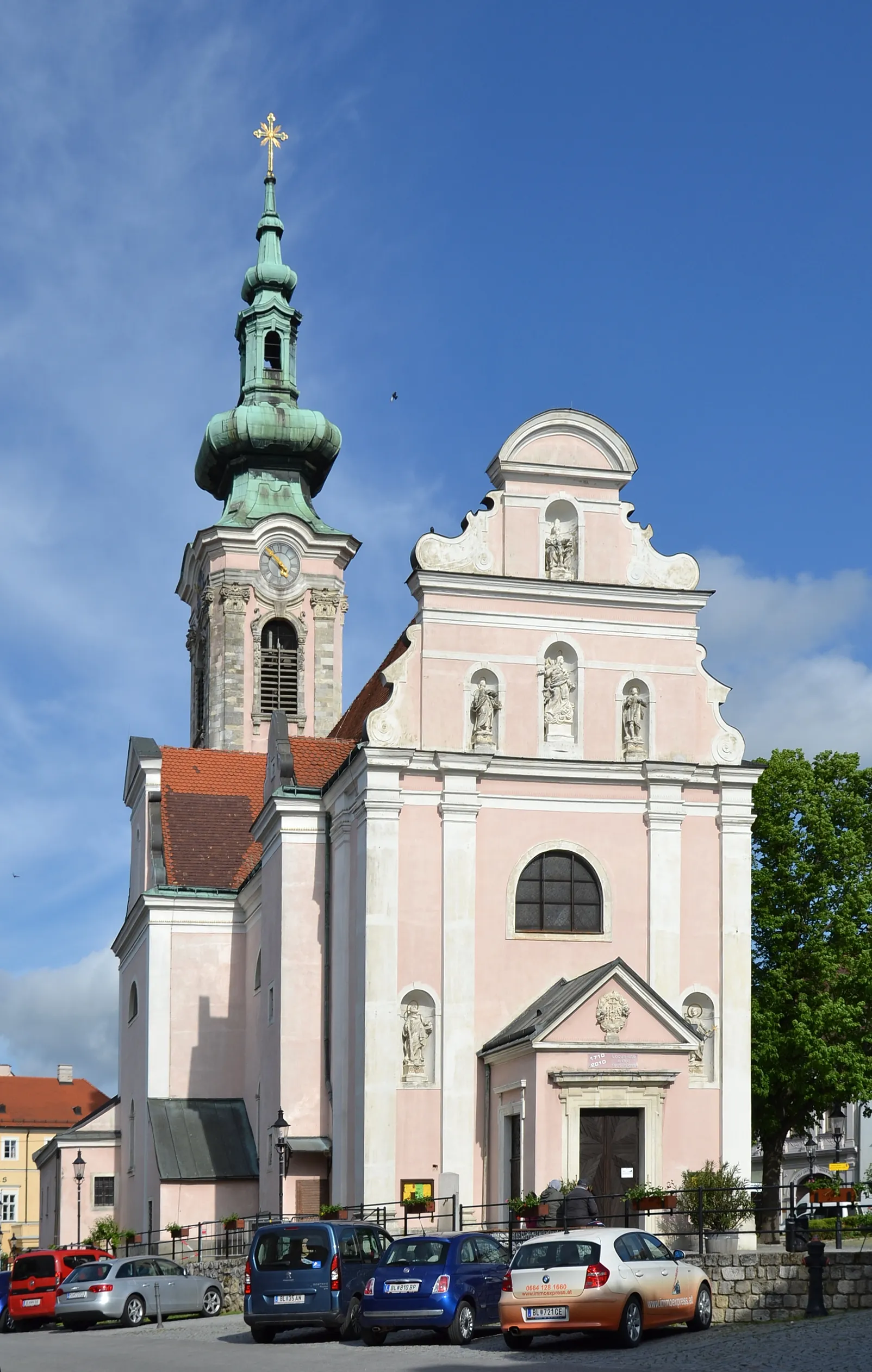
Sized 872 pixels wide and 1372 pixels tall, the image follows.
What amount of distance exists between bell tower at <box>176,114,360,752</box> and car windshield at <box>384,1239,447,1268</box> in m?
32.3

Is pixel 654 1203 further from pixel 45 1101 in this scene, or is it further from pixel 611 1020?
pixel 45 1101

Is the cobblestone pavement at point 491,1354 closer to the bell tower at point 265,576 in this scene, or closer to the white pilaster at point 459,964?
the white pilaster at point 459,964

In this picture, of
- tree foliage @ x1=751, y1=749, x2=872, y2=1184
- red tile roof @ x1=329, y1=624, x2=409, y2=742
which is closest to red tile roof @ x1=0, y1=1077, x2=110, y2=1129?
red tile roof @ x1=329, y1=624, x2=409, y2=742

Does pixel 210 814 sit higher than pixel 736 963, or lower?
higher

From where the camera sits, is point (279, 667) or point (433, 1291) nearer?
point (433, 1291)

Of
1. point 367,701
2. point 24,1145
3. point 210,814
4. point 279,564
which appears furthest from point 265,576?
point 24,1145

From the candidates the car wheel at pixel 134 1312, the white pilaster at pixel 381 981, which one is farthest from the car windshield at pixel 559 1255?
the white pilaster at pixel 381 981

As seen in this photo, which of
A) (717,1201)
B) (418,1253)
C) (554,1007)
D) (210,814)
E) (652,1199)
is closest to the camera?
(418,1253)

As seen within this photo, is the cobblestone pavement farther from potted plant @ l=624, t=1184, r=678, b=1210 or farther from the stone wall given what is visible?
potted plant @ l=624, t=1184, r=678, b=1210

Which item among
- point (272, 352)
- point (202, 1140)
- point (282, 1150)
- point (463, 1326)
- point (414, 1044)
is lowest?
point (202, 1140)

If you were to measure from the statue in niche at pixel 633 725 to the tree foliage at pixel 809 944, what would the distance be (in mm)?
7535

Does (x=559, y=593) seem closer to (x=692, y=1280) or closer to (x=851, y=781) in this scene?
(x=851, y=781)

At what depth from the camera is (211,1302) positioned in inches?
1147

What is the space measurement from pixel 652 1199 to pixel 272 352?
37257 millimetres
